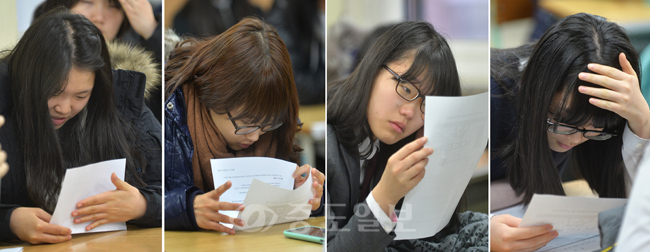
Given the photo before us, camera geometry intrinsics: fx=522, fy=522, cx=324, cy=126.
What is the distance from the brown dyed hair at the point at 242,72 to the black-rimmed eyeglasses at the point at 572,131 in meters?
0.80

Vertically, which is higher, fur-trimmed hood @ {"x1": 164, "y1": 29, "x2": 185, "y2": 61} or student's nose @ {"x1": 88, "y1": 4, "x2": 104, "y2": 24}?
student's nose @ {"x1": 88, "y1": 4, "x2": 104, "y2": 24}

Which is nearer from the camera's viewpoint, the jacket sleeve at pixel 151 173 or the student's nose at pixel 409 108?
the student's nose at pixel 409 108

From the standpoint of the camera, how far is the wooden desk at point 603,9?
5.34 ft

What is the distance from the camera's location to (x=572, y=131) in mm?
1635

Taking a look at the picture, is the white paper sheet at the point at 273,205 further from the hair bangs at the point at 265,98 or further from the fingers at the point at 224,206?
the hair bangs at the point at 265,98

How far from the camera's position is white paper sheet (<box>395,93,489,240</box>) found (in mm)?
1543

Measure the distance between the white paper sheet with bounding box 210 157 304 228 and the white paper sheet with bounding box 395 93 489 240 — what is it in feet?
1.32

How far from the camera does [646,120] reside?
1610 millimetres

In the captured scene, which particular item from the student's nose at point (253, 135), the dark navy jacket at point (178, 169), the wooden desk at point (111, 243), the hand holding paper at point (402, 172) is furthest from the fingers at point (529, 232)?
the wooden desk at point (111, 243)

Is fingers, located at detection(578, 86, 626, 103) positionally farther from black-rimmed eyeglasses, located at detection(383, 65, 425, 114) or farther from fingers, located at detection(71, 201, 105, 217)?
fingers, located at detection(71, 201, 105, 217)

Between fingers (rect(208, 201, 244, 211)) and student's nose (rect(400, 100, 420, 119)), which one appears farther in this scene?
fingers (rect(208, 201, 244, 211))

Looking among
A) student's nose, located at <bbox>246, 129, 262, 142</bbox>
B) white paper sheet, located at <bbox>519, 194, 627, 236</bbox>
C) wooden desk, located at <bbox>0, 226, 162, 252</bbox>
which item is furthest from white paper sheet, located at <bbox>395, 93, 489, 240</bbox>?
wooden desk, located at <bbox>0, 226, 162, 252</bbox>

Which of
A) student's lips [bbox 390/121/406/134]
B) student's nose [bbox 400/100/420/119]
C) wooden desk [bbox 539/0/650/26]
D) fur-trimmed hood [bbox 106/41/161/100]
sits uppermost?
wooden desk [bbox 539/0/650/26]

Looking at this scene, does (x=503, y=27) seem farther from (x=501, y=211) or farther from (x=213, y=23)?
(x=213, y=23)
